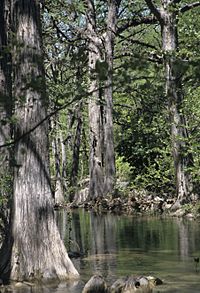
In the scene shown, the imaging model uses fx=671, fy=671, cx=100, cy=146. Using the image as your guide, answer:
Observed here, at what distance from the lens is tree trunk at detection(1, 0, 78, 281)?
Answer: 10484 mm

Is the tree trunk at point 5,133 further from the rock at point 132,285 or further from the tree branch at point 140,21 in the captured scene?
the tree branch at point 140,21

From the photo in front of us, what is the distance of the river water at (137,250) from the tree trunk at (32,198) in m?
0.52

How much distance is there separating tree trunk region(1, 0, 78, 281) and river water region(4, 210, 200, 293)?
0.52m

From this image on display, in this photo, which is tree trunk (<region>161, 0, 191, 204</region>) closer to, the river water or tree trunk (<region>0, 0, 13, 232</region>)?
the river water

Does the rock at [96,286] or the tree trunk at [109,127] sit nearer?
the rock at [96,286]

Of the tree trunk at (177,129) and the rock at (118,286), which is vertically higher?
the tree trunk at (177,129)

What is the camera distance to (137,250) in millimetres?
15078

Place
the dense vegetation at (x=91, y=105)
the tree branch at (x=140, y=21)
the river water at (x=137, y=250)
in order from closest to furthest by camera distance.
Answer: the dense vegetation at (x=91, y=105) → the river water at (x=137, y=250) → the tree branch at (x=140, y=21)

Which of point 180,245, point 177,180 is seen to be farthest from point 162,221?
point 180,245

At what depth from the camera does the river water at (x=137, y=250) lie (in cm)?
Result: 1083

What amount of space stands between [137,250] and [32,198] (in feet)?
16.1

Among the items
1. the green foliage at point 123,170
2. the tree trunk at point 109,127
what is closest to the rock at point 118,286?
the tree trunk at point 109,127

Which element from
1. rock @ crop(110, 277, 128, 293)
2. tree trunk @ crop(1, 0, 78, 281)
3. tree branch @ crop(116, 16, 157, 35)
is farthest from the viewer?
tree branch @ crop(116, 16, 157, 35)

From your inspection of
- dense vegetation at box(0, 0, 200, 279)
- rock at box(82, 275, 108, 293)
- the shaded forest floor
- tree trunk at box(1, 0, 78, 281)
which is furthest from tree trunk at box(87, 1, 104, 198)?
rock at box(82, 275, 108, 293)
